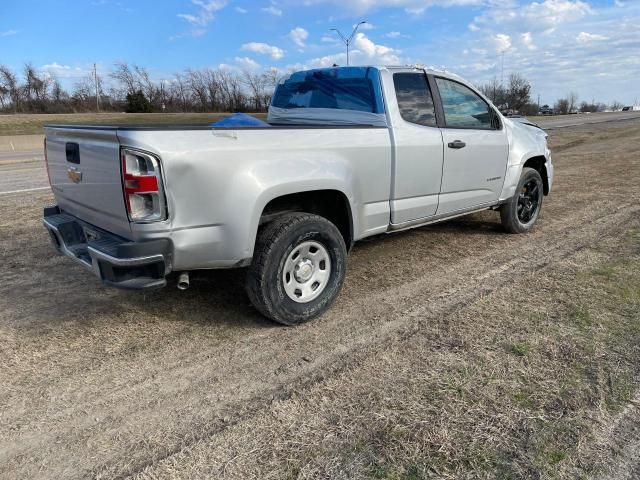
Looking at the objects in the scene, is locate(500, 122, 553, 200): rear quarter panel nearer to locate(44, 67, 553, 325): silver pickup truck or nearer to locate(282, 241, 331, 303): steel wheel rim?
locate(44, 67, 553, 325): silver pickup truck

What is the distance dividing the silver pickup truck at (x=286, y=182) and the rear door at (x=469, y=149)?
0.06 ft

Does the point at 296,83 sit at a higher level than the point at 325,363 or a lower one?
higher

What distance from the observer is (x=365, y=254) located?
18.1 feet

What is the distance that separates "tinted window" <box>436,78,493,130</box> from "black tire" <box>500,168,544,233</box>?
1.00 meters

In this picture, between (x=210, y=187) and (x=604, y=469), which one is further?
(x=210, y=187)

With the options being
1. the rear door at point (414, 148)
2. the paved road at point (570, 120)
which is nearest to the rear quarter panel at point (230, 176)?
the rear door at point (414, 148)

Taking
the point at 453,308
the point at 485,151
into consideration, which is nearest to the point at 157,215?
the point at 453,308

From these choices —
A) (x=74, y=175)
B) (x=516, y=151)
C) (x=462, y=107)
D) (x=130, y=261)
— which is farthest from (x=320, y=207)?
(x=516, y=151)

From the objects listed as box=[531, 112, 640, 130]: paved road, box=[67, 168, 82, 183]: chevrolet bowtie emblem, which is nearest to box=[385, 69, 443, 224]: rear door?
box=[67, 168, 82, 183]: chevrolet bowtie emblem

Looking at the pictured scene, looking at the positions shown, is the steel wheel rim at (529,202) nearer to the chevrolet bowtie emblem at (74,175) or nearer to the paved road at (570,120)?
the chevrolet bowtie emblem at (74,175)

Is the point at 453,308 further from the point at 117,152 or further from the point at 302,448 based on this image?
the point at 117,152

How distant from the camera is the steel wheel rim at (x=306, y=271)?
148 inches

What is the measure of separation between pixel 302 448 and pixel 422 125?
3.20 m

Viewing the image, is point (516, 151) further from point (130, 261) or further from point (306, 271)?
point (130, 261)
